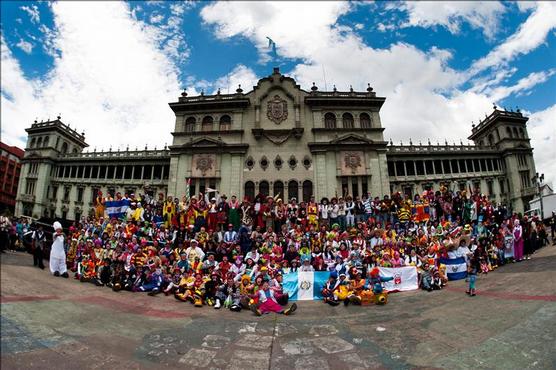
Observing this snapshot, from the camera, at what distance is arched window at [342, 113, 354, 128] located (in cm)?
3425

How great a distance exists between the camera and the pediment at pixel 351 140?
1281 inches

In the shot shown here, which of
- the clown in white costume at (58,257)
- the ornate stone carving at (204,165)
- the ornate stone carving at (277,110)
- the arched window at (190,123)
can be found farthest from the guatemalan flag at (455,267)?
the arched window at (190,123)

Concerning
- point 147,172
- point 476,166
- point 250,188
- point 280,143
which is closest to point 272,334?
point 250,188

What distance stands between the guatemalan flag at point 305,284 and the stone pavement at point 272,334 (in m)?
2.05

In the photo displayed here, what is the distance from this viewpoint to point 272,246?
1351cm

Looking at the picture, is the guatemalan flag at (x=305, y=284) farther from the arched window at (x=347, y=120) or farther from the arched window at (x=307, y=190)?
the arched window at (x=347, y=120)

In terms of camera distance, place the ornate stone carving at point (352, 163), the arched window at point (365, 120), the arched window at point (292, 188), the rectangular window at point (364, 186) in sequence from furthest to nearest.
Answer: the arched window at point (365, 120) → the ornate stone carving at point (352, 163) → the rectangular window at point (364, 186) → the arched window at point (292, 188)

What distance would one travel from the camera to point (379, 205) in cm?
1875

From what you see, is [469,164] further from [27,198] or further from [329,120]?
[27,198]

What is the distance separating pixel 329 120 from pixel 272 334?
30.4 metres

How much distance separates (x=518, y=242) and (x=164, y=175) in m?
43.0

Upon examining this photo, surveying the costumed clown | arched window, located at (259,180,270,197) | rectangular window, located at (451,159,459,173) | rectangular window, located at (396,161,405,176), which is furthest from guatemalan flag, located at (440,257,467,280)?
rectangular window, located at (451,159,459,173)

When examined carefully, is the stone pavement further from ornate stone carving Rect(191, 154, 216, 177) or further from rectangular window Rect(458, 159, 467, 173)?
rectangular window Rect(458, 159, 467, 173)

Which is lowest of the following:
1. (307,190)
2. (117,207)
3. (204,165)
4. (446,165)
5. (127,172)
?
(117,207)
